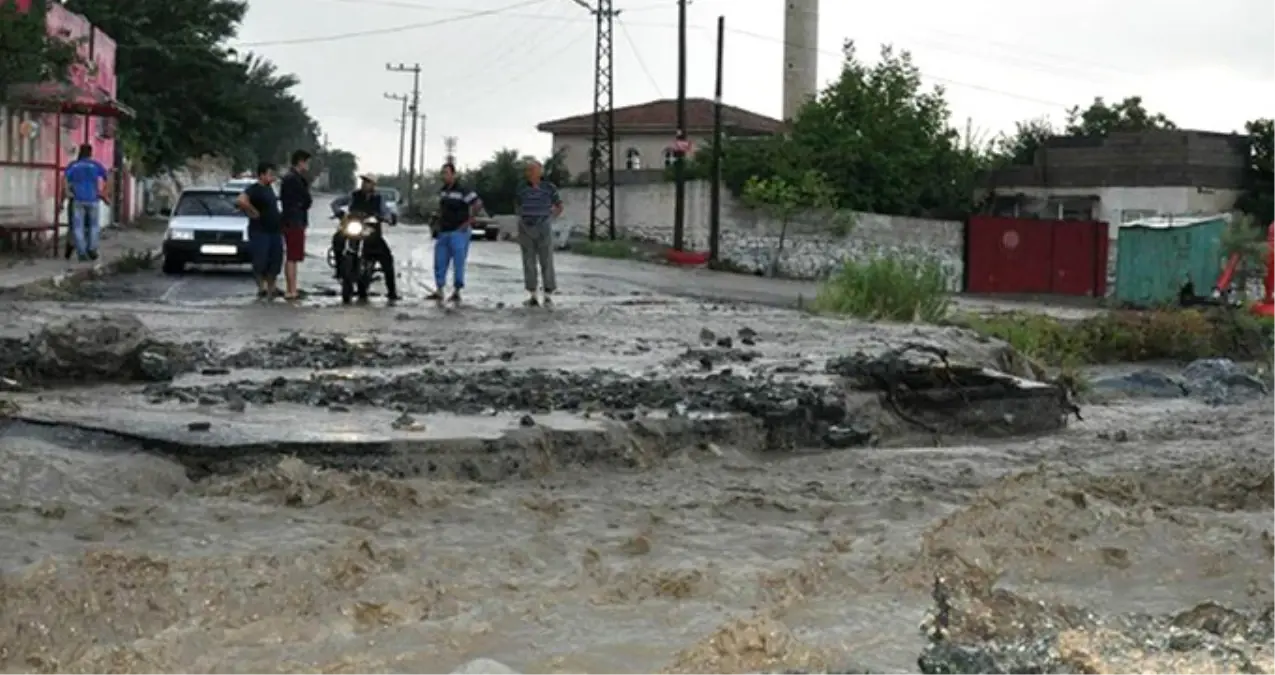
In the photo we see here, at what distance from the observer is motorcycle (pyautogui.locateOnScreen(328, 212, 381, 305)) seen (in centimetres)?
1627

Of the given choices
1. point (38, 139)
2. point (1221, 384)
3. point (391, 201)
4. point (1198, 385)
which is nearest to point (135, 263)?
point (38, 139)

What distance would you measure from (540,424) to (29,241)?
55.1ft

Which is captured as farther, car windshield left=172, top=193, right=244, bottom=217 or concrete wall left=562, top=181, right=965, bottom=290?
concrete wall left=562, top=181, right=965, bottom=290

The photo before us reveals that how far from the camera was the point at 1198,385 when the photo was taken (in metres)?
12.8

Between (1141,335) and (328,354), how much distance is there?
30.5 ft

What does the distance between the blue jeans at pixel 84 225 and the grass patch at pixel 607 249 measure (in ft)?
65.5

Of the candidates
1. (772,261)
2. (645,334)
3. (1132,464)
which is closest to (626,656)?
(1132,464)

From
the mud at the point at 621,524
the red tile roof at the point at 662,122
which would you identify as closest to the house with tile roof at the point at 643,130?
the red tile roof at the point at 662,122

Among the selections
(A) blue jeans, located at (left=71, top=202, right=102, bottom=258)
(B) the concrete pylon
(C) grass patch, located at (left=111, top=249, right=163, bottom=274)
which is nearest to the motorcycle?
(A) blue jeans, located at (left=71, top=202, right=102, bottom=258)

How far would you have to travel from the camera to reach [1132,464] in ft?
27.6

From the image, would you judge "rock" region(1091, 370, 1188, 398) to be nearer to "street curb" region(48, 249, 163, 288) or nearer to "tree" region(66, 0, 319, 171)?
"street curb" region(48, 249, 163, 288)

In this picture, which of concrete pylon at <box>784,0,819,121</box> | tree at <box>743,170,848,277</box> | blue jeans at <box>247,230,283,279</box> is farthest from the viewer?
concrete pylon at <box>784,0,819,121</box>

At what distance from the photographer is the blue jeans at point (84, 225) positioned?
66.8ft

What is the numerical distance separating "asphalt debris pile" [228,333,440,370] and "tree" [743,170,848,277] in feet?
92.1
